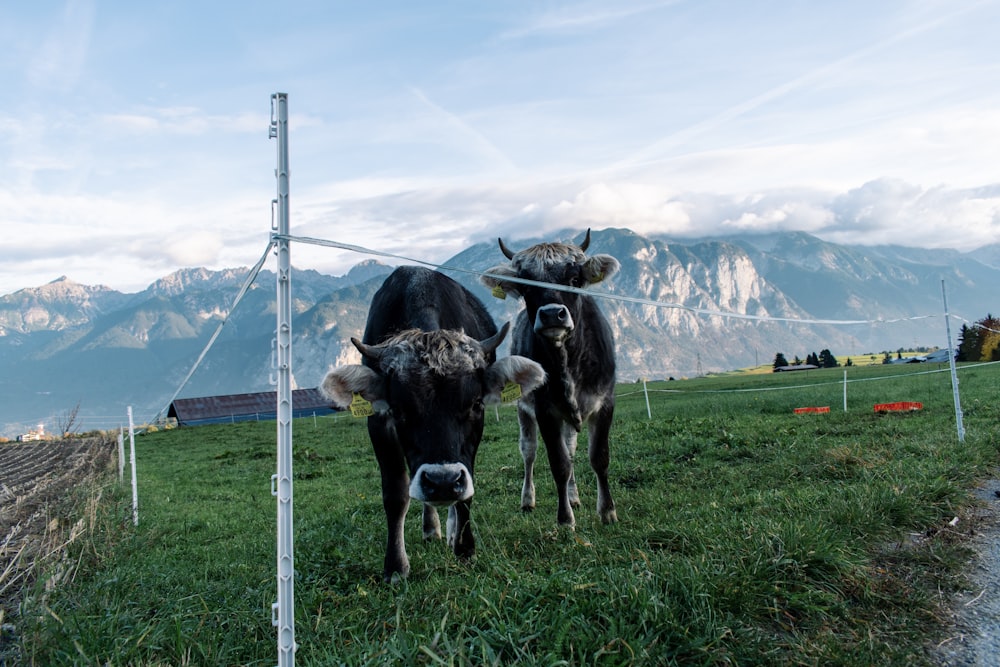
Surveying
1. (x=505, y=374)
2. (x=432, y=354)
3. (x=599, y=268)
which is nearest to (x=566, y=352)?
(x=599, y=268)

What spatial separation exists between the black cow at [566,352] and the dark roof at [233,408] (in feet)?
221

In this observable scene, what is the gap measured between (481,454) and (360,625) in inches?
432

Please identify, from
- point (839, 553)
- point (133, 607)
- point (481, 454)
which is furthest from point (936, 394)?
point (133, 607)

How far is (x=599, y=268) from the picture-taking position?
8.57m

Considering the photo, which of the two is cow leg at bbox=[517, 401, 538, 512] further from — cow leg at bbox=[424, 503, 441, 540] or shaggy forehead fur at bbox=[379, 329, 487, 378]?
shaggy forehead fur at bbox=[379, 329, 487, 378]

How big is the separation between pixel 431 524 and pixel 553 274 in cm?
316

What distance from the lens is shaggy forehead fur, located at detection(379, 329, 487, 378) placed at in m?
5.91

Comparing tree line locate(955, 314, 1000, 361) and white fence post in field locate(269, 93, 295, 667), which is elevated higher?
tree line locate(955, 314, 1000, 361)

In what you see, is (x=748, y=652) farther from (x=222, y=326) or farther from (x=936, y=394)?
(x=936, y=394)

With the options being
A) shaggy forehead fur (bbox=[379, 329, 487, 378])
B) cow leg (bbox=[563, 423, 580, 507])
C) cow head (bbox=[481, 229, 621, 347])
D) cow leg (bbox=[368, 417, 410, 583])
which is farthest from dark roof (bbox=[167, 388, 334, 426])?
shaggy forehead fur (bbox=[379, 329, 487, 378])

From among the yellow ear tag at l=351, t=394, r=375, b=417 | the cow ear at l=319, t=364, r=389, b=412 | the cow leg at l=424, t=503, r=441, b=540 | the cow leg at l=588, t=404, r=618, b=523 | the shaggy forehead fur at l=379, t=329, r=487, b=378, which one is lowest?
the cow leg at l=424, t=503, r=441, b=540

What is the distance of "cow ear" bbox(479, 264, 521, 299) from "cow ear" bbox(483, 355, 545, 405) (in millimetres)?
1511

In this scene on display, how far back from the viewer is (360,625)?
4.78m

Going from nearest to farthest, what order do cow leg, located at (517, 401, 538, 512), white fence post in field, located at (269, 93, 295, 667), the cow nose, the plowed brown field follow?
white fence post in field, located at (269, 93, 295, 667), the cow nose, the plowed brown field, cow leg, located at (517, 401, 538, 512)
